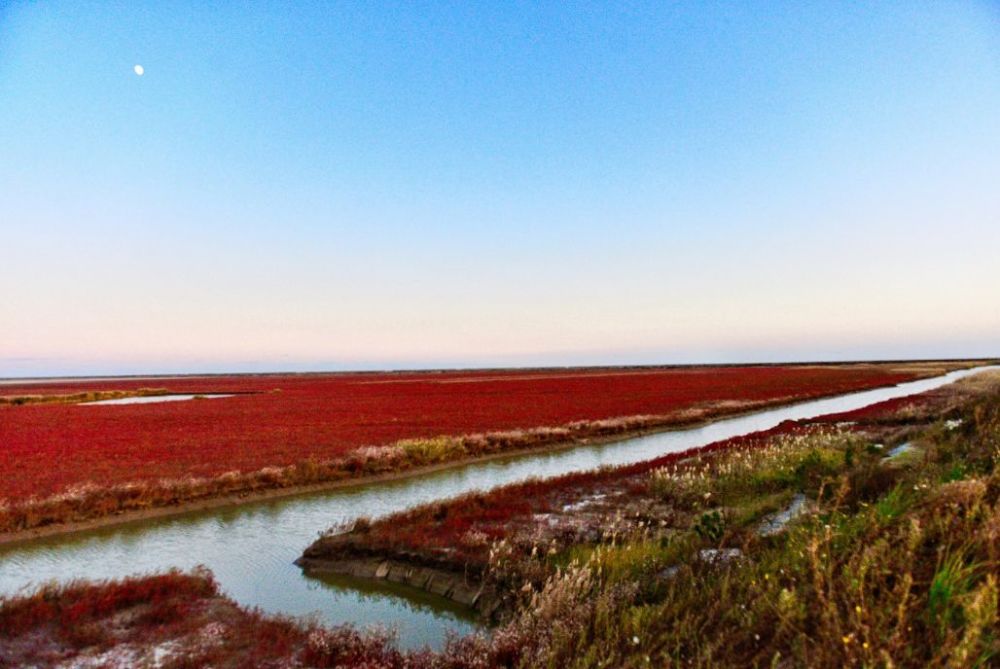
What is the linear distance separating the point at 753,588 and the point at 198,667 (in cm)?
727

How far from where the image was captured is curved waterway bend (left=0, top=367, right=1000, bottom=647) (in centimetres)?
1049

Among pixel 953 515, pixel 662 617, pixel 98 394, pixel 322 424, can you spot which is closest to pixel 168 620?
pixel 662 617

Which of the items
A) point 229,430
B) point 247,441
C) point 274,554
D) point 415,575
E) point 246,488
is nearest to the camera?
point 415,575

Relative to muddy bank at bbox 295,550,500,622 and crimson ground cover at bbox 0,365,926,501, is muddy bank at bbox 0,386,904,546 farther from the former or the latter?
muddy bank at bbox 295,550,500,622

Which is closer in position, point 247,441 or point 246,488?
point 246,488

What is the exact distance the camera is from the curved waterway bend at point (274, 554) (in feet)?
34.4

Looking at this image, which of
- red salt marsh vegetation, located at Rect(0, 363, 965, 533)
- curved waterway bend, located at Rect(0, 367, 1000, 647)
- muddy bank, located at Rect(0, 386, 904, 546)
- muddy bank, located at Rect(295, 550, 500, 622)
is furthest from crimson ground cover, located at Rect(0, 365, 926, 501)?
muddy bank, located at Rect(295, 550, 500, 622)

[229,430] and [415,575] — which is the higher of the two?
[229,430]

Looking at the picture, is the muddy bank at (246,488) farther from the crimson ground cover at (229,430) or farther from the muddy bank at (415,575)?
the muddy bank at (415,575)

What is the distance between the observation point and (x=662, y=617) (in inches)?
265

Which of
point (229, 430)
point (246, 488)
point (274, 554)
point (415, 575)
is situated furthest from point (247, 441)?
point (415, 575)

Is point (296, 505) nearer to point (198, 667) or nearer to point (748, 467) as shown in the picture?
point (198, 667)

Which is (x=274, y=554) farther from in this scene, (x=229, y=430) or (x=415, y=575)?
(x=229, y=430)

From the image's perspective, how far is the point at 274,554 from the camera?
45.8 feet
